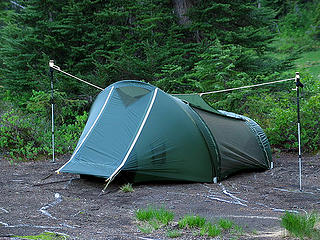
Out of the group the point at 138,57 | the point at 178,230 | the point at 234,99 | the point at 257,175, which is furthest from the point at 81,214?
the point at 138,57

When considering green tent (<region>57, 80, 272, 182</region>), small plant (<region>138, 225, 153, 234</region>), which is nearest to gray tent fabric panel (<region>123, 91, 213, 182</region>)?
green tent (<region>57, 80, 272, 182</region>)

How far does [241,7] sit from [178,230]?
10.1m

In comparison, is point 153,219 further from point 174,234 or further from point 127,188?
point 127,188

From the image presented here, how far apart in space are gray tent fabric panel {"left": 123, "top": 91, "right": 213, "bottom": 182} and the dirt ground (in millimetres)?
198

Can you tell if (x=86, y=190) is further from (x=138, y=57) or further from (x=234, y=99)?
(x=138, y=57)

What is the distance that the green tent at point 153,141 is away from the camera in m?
6.18

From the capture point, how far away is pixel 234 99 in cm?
1062

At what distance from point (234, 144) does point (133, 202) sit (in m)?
2.60

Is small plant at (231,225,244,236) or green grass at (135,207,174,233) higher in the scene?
small plant at (231,225,244,236)

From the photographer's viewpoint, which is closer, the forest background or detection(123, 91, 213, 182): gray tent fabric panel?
detection(123, 91, 213, 182): gray tent fabric panel

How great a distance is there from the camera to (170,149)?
20.9ft

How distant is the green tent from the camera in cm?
618

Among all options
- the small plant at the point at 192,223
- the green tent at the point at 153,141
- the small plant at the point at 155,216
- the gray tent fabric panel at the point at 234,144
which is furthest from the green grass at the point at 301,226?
the gray tent fabric panel at the point at 234,144

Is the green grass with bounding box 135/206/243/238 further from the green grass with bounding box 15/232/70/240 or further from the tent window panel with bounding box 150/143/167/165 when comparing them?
the tent window panel with bounding box 150/143/167/165
